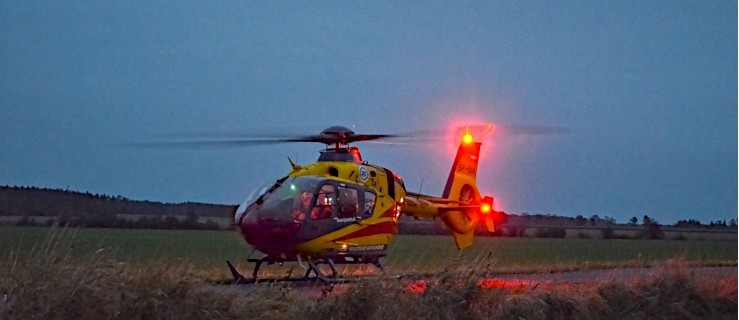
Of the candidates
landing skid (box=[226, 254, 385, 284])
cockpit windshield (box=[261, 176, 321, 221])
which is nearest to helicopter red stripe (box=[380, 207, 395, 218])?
landing skid (box=[226, 254, 385, 284])

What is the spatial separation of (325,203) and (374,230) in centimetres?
182

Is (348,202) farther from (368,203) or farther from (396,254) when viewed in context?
(396,254)

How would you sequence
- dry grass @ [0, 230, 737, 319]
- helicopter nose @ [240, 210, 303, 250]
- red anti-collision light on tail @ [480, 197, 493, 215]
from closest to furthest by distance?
1. dry grass @ [0, 230, 737, 319]
2. helicopter nose @ [240, 210, 303, 250]
3. red anti-collision light on tail @ [480, 197, 493, 215]

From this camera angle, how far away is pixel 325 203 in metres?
20.4

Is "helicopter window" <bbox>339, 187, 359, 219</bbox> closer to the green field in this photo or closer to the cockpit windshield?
the cockpit windshield

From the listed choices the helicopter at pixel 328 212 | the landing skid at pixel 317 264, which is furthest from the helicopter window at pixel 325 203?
the landing skid at pixel 317 264

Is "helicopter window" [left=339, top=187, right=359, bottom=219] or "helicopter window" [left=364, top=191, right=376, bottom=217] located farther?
"helicopter window" [left=364, top=191, right=376, bottom=217]

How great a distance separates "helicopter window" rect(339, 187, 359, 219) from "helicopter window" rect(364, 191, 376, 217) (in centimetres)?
34

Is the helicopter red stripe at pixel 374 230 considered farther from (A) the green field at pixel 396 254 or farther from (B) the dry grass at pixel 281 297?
(B) the dry grass at pixel 281 297

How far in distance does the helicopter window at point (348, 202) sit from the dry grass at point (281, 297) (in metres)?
5.16

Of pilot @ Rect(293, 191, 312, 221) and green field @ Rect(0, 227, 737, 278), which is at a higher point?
Result: pilot @ Rect(293, 191, 312, 221)

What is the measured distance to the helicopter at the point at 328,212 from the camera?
1969 cm

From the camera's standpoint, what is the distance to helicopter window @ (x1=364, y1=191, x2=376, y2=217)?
21.3 meters

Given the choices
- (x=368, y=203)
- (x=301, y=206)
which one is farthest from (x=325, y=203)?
(x=368, y=203)
